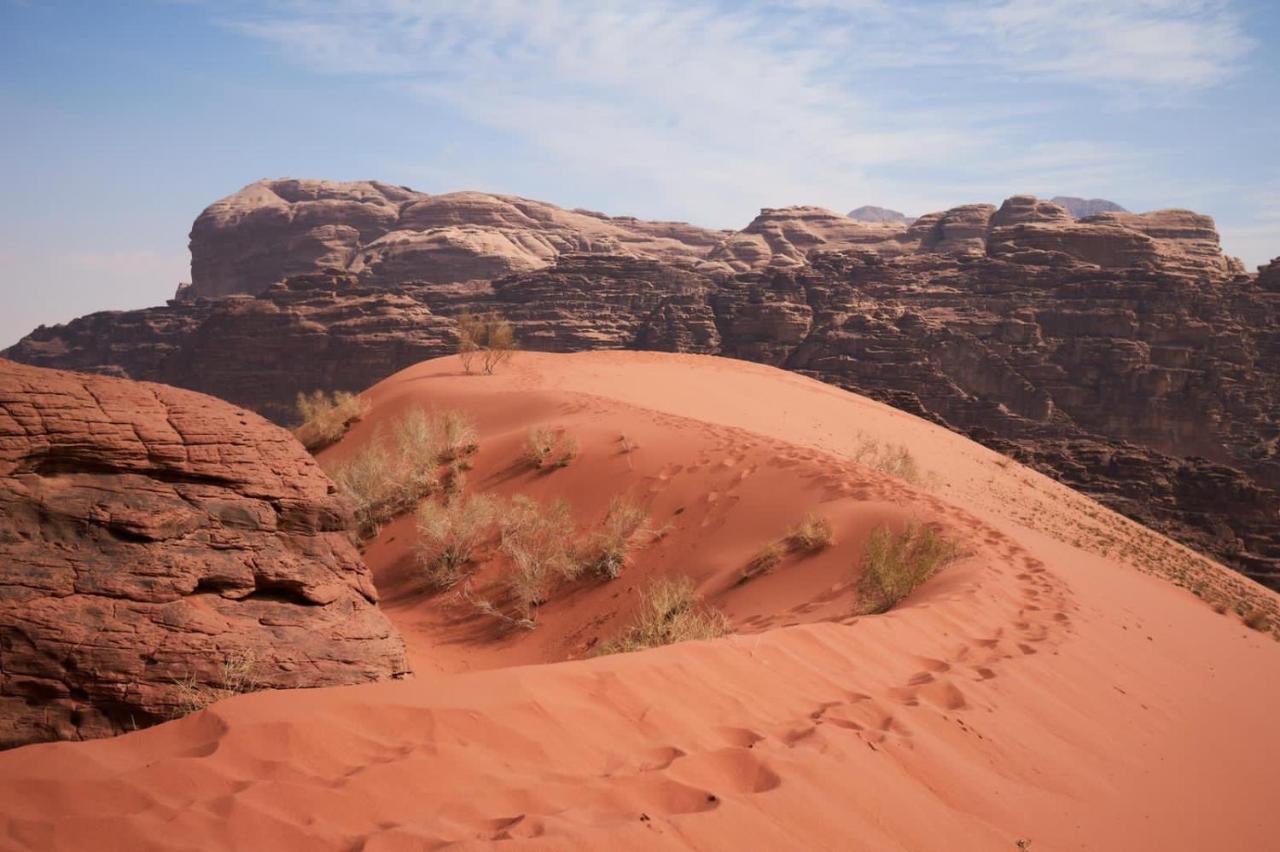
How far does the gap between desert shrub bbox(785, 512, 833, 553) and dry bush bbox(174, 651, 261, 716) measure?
6.34m

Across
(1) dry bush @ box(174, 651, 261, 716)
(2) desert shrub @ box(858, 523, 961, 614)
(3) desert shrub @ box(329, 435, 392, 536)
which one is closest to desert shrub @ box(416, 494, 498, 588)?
(3) desert shrub @ box(329, 435, 392, 536)

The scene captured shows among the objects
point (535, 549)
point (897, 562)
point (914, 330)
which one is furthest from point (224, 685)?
point (914, 330)

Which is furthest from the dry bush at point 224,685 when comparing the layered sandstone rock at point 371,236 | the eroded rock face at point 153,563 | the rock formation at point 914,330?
the layered sandstone rock at point 371,236

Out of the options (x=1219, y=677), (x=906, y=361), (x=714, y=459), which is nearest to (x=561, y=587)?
(x=714, y=459)

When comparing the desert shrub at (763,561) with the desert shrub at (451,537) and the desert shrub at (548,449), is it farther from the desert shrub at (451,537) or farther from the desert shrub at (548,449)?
the desert shrub at (548,449)

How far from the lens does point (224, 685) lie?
4527 mm

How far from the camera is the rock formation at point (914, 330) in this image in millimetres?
53875

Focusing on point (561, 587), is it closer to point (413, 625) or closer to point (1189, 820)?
point (413, 625)

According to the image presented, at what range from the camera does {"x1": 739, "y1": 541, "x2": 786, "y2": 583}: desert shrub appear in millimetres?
9391

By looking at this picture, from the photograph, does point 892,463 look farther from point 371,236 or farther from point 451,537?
point 371,236

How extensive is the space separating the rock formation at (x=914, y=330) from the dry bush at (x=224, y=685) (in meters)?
44.3

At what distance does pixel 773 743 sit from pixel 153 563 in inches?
145

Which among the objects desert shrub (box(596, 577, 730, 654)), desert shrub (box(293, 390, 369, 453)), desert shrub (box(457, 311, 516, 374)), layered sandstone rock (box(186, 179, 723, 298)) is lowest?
desert shrub (box(596, 577, 730, 654))

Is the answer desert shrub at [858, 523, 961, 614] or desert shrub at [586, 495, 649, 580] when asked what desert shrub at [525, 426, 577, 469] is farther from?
desert shrub at [858, 523, 961, 614]
